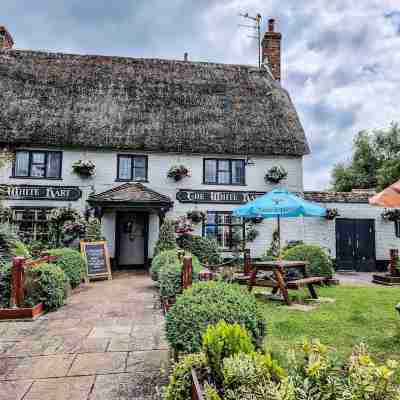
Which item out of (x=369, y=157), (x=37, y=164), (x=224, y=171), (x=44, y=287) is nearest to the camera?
(x=44, y=287)

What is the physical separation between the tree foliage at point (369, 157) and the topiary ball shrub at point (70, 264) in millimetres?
27588

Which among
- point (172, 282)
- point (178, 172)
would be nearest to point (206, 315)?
point (172, 282)

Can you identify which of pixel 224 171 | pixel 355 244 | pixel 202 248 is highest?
pixel 224 171

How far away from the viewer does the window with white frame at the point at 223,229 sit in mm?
14828

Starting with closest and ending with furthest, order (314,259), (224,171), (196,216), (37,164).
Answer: (314,259) < (37,164) < (196,216) < (224,171)

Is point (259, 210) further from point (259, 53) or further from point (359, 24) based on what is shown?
point (259, 53)

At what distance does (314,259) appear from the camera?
994 cm

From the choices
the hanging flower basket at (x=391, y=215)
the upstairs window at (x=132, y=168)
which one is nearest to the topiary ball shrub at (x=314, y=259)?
the hanging flower basket at (x=391, y=215)

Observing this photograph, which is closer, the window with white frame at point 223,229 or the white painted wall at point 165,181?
the white painted wall at point 165,181

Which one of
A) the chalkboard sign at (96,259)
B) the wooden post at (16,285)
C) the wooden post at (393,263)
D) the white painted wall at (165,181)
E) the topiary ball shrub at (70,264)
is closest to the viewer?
the wooden post at (16,285)

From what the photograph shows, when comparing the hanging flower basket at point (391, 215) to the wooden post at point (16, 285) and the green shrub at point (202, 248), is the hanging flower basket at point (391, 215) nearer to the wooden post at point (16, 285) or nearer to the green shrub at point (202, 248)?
the green shrub at point (202, 248)

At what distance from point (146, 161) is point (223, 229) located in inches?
182

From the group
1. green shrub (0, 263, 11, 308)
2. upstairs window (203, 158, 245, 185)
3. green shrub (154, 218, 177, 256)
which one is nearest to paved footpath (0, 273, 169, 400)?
green shrub (0, 263, 11, 308)

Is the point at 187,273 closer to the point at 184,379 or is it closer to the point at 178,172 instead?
the point at 184,379
